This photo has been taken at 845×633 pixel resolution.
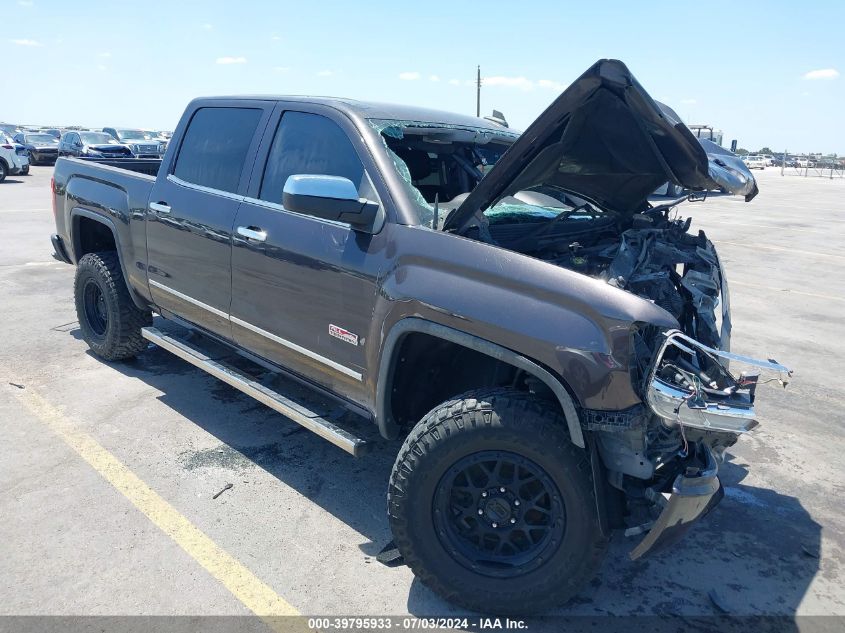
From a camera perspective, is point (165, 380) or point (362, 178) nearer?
point (362, 178)

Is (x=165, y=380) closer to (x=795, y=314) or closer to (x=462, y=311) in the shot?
(x=462, y=311)

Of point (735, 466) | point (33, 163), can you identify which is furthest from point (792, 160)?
point (735, 466)

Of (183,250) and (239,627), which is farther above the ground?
(183,250)

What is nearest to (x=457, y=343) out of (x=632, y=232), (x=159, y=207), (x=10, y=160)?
(x=632, y=232)

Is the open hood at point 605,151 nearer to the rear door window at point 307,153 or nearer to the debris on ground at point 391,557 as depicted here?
the rear door window at point 307,153

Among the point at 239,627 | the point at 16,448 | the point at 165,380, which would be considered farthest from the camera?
the point at 165,380

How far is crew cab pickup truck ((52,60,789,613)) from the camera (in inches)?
98.5

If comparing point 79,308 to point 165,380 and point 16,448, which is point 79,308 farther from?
point 16,448

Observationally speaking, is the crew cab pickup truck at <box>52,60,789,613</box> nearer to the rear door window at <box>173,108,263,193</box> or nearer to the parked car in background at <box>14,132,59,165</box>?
the rear door window at <box>173,108,263,193</box>

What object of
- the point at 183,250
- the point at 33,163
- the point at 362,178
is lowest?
the point at 33,163

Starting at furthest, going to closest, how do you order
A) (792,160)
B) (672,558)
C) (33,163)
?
1. (792,160)
2. (33,163)
3. (672,558)

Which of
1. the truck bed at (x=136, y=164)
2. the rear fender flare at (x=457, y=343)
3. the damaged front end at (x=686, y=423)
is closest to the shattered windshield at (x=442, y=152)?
the rear fender flare at (x=457, y=343)

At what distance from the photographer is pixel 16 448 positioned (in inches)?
156

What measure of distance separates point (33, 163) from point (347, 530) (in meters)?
31.7
